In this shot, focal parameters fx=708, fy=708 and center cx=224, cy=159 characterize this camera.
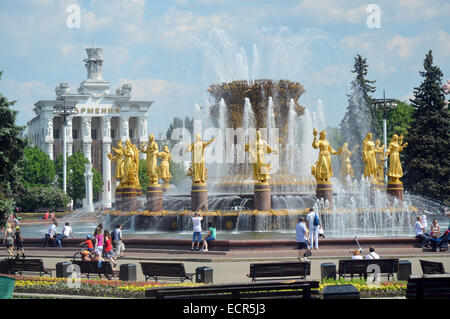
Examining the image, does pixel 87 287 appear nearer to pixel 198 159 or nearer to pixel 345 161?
pixel 198 159

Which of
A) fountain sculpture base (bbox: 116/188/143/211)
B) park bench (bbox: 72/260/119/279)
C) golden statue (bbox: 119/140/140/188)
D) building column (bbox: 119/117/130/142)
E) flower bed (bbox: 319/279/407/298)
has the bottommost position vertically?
flower bed (bbox: 319/279/407/298)

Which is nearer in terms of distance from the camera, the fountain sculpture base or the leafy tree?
the fountain sculpture base

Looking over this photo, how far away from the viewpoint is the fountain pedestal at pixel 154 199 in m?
29.1

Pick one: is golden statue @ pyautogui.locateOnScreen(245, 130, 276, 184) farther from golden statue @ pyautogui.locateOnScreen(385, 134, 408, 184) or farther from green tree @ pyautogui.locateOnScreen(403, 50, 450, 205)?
green tree @ pyautogui.locateOnScreen(403, 50, 450, 205)

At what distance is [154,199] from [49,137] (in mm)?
72750

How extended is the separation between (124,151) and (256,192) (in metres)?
8.01

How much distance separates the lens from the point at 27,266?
1688 centimetres

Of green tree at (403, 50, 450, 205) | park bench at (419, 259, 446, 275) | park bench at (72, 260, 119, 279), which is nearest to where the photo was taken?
park bench at (419, 259, 446, 275)

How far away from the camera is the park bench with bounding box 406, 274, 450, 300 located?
1032 centimetres

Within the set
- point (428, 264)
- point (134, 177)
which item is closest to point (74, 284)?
point (428, 264)

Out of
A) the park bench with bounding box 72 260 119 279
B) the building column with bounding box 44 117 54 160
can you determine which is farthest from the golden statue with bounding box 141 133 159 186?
the building column with bounding box 44 117 54 160

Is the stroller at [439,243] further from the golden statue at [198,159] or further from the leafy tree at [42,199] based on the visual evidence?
the leafy tree at [42,199]

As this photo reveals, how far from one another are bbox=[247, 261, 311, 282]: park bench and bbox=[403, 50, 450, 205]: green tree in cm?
3331

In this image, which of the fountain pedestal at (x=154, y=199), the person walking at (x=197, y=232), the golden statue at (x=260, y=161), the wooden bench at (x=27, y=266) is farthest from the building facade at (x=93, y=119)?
the wooden bench at (x=27, y=266)
